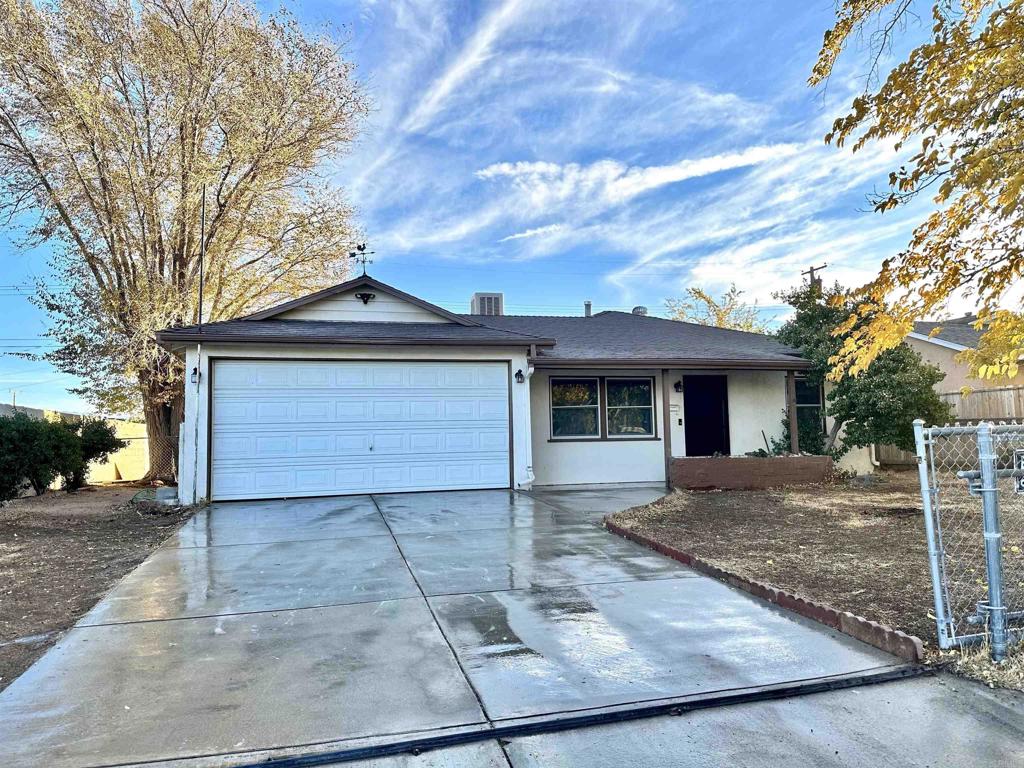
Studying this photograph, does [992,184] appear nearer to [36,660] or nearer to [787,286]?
[36,660]

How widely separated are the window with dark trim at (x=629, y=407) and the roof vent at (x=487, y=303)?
5.33 metres

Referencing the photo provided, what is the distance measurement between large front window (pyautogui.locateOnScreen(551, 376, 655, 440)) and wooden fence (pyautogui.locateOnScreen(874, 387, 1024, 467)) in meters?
6.27

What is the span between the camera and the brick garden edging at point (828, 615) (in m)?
3.54

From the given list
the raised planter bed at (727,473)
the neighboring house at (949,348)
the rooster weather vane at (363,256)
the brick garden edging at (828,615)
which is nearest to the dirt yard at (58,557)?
the brick garden edging at (828,615)

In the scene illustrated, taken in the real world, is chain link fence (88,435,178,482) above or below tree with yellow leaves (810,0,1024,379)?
below

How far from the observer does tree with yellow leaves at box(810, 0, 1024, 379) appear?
4.11 m

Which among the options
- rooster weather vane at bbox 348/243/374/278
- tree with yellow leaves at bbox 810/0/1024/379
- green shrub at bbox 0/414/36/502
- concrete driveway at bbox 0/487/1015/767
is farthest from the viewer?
rooster weather vane at bbox 348/243/374/278

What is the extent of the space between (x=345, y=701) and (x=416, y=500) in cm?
697

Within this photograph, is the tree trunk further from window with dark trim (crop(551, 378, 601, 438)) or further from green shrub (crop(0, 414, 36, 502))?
window with dark trim (crop(551, 378, 601, 438))

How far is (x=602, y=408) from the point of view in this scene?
1278 cm

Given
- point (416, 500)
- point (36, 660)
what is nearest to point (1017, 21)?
point (36, 660)

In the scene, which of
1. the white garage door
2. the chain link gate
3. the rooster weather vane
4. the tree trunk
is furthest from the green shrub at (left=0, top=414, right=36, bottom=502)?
the chain link gate

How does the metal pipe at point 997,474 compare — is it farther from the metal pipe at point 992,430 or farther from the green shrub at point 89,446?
the green shrub at point 89,446

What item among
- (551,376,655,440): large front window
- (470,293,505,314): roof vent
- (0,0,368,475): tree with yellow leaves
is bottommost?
(551,376,655,440): large front window
